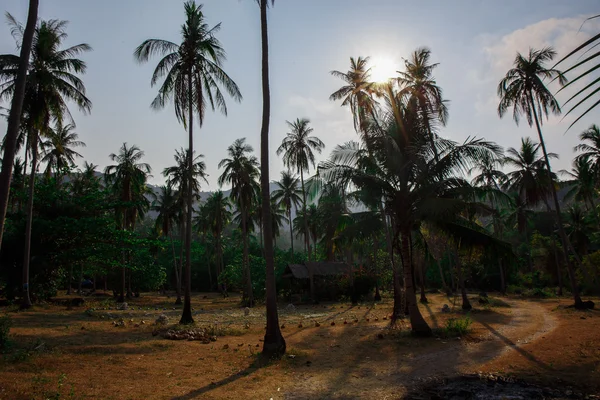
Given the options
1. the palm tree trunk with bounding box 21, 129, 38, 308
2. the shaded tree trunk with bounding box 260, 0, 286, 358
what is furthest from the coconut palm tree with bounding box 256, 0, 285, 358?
the palm tree trunk with bounding box 21, 129, 38, 308

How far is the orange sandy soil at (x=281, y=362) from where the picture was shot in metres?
7.25

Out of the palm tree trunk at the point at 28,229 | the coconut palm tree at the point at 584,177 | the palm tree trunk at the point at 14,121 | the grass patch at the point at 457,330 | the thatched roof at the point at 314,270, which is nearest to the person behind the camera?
the palm tree trunk at the point at 14,121

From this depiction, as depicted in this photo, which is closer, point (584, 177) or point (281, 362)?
point (281, 362)

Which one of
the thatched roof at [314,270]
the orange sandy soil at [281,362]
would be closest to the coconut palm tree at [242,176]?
the thatched roof at [314,270]

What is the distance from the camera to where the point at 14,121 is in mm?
8531

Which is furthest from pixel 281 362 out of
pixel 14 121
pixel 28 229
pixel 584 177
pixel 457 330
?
pixel 584 177

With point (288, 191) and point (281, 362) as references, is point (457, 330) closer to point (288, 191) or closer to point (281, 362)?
point (281, 362)

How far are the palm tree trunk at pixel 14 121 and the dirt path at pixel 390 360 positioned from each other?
7.50 metres

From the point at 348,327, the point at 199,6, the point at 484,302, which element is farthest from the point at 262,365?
the point at 484,302

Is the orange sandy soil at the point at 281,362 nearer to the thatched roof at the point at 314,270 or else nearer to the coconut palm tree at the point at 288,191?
the thatched roof at the point at 314,270

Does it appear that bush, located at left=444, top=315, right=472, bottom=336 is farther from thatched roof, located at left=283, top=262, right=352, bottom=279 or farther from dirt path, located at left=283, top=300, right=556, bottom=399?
thatched roof, located at left=283, top=262, right=352, bottom=279

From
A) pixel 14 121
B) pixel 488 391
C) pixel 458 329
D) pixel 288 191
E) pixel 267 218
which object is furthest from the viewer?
pixel 288 191

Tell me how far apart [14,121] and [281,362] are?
347 inches

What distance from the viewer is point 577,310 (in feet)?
65.9
